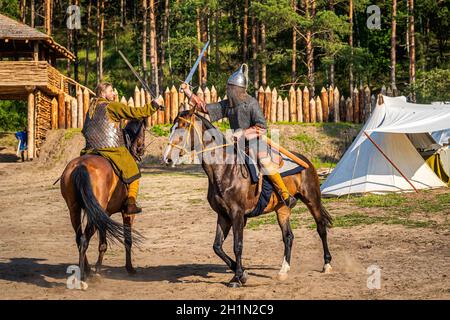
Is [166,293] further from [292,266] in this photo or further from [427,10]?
[427,10]

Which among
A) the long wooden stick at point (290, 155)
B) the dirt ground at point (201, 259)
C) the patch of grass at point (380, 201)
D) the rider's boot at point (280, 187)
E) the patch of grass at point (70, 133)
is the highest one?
the patch of grass at point (70, 133)

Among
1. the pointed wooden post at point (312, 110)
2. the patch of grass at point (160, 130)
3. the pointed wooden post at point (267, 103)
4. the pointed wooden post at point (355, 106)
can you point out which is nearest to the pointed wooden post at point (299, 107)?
the pointed wooden post at point (312, 110)

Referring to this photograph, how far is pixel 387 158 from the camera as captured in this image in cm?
1781

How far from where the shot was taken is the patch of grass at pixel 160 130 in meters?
27.1

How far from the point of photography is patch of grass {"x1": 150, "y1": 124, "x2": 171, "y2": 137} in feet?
88.9

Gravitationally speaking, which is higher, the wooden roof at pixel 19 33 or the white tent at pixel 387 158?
the wooden roof at pixel 19 33

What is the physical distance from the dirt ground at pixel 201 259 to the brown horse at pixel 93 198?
602 millimetres

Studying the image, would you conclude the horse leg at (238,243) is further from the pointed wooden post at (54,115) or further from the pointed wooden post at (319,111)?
the pointed wooden post at (54,115)

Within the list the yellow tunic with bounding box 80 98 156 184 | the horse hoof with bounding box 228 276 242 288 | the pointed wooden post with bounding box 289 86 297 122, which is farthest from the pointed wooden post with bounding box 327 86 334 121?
the horse hoof with bounding box 228 276 242 288

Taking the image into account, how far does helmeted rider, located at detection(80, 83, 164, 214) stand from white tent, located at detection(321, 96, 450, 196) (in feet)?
29.1

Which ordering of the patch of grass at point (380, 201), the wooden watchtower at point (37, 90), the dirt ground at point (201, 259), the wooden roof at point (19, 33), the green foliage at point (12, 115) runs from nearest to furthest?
the dirt ground at point (201, 259) → the patch of grass at point (380, 201) → the wooden watchtower at point (37, 90) → the wooden roof at point (19, 33) → the green foliage at point (12, 115)

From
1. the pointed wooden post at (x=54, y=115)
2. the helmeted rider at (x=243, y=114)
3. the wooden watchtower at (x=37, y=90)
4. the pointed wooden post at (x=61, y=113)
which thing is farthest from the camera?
the pointed wooden post at (x=54, y=115)

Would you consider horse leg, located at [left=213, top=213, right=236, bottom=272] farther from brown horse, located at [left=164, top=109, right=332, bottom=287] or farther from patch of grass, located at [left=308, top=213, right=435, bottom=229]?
patch of grass, located at [left=308, top=213, right=435, bottom=229]

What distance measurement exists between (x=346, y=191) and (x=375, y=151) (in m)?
1.36
